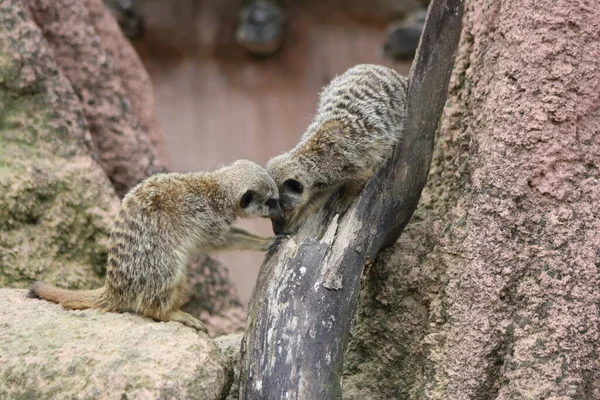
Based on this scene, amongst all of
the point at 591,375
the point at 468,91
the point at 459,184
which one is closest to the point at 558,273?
the point at 591,375

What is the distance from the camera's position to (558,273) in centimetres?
228

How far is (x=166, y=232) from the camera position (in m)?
2.70

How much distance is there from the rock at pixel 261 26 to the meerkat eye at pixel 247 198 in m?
4.50

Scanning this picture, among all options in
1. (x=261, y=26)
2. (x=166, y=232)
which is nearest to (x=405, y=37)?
(x=261, y=26)

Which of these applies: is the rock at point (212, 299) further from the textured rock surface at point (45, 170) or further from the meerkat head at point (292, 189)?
the meerkat head at point (292, 189)

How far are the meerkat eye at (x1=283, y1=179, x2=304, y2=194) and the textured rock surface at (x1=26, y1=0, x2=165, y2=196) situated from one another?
3.67 ft


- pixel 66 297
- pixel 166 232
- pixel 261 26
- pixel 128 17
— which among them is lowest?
pixel 66 297

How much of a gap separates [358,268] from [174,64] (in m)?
5.27

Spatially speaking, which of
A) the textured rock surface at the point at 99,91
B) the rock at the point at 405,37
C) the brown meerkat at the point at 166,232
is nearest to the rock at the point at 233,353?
the brown meerkat at the point at 166,232

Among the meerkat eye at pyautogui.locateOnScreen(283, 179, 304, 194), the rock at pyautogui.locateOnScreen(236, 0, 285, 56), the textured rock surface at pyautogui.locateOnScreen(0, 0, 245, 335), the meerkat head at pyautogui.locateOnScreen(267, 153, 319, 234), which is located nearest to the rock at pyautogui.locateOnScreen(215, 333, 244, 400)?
the meerkat head at pyautogui.locateOnScreen(267, 153, 319, 234)

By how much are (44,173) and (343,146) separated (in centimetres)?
128

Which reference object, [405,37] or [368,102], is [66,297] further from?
[405,37]

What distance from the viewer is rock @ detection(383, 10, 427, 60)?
658 centimetres

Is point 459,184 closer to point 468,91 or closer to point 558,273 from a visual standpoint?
point 468,91
